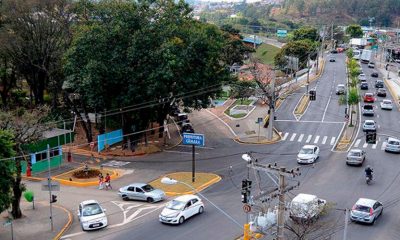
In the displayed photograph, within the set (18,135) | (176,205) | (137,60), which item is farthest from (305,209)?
(137,60)

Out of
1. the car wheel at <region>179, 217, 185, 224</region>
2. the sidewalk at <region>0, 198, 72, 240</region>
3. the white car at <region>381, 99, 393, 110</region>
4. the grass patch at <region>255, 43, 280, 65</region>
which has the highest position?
the grass patch at <region>255, 43, 280, 65</region>

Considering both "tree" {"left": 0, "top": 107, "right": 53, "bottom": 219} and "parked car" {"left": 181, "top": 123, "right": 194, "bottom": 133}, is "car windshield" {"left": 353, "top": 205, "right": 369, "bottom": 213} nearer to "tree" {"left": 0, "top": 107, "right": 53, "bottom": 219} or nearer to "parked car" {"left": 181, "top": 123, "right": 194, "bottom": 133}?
"tree" {"left": 0, "top": 107, "right": 53, "bottom": 219}

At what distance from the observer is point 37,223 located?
114ft

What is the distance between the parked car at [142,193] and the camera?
3812cm

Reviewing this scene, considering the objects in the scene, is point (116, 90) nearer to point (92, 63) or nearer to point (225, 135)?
point (92, 63)

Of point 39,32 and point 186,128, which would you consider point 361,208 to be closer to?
point 186,128

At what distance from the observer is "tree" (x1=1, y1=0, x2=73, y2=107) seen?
57250 millimetres

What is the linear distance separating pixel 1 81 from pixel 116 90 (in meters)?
24.4

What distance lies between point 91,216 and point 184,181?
11211 millimetres

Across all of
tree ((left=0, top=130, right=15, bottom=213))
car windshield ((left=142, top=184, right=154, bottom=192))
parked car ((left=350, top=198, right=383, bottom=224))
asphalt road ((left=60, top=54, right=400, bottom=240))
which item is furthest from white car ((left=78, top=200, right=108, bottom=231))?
parked car ((left=350, top=198, right=383, bottom=224))

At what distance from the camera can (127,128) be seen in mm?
55062

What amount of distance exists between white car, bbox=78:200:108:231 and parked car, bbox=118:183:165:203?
14.1ft

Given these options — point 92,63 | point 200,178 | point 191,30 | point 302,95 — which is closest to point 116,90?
point 92,63

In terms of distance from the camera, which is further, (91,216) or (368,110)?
(368,110)
